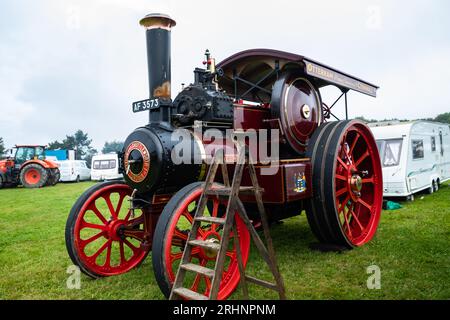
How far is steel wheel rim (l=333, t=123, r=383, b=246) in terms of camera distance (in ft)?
13.3

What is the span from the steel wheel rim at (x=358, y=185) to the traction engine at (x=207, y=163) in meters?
0.02

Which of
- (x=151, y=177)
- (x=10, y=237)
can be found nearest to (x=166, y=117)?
(x=151, y=177)

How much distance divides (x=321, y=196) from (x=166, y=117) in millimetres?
1746

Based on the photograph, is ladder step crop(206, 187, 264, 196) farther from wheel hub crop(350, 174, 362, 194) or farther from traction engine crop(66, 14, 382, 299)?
wheel hub crop(350, 174, 362, 194)

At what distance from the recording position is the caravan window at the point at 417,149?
7.70 meters

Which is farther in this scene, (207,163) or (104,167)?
(104,167)

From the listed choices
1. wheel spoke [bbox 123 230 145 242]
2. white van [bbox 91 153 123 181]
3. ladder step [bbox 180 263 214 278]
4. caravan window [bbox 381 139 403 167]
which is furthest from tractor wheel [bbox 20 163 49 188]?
ladder step [bbox 180 263 214 278]

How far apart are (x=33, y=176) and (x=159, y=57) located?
14.5 meters

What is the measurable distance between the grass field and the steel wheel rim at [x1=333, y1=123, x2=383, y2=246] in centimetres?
22

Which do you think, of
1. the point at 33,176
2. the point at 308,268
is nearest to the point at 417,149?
the point at 308,268

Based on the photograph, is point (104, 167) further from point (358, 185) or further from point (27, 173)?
point (358, 185)

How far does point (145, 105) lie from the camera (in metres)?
3.30
